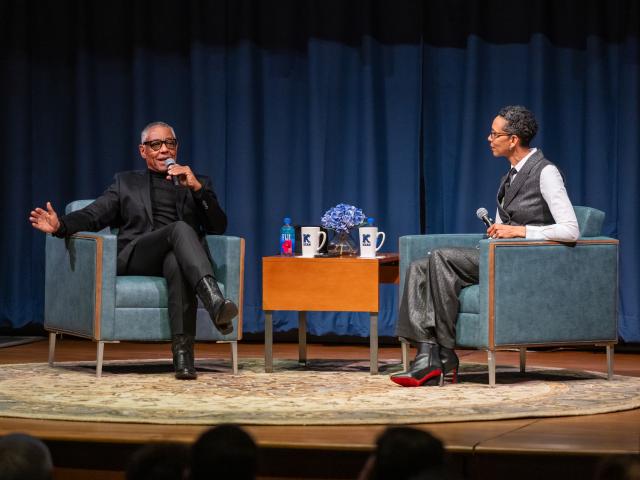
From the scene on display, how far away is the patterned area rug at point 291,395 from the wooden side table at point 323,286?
289 millimetres

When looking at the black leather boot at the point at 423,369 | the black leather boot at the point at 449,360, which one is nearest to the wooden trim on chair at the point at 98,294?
the black leather boot at the point at 423,369

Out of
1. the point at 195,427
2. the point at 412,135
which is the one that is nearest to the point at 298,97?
the point at 412,135

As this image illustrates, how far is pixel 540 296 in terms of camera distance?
459 cm

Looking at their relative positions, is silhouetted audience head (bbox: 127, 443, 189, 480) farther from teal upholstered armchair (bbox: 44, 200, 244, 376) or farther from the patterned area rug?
teal upholstered armchair (bbox: 44, 200, 244, 376)

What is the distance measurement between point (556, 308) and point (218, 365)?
1.69 meters

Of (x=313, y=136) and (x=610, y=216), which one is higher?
(x=313, y=136)

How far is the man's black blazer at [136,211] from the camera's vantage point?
16.6ft

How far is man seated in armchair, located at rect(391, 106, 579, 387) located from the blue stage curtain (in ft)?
4.50

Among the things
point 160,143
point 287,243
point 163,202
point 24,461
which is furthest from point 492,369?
point 24,461

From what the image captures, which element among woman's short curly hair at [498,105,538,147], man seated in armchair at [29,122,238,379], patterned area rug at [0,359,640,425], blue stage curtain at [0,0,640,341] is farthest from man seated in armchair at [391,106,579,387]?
blue stage curtain at [0,0,640,341]

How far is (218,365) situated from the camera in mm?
5375

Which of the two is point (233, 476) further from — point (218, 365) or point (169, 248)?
point (218, 365)

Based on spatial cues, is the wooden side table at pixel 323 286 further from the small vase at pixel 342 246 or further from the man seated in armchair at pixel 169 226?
the man seated in armchair at pixel 169 226

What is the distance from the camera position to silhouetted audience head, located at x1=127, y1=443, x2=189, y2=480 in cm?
178
